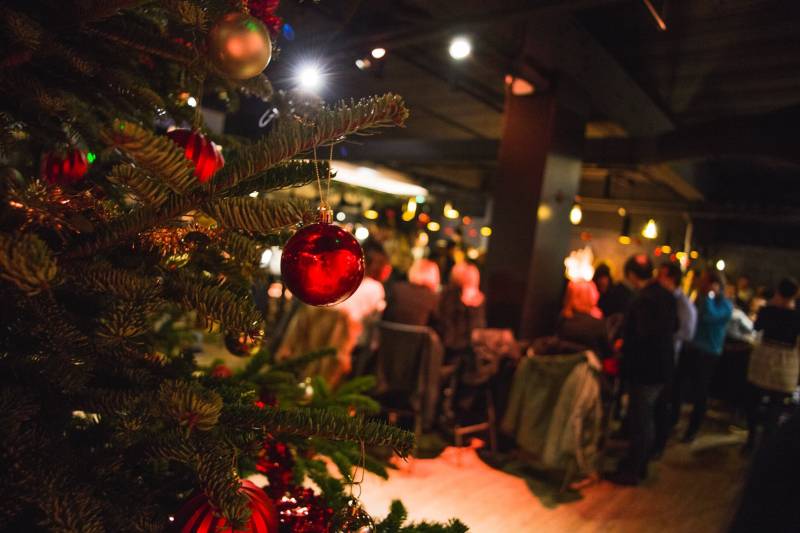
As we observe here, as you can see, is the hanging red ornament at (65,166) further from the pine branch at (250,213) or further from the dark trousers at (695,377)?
the dark trousers at (695,377)

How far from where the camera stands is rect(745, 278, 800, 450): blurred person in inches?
181

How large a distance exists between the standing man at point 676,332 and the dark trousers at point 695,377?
13 cm

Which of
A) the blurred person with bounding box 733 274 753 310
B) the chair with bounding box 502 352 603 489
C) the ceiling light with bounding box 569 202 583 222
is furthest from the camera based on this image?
the blurred person with bounding box 733 274 753 310

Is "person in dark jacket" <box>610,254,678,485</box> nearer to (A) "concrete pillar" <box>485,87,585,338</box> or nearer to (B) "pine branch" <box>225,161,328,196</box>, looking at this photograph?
(A) "concrete pillar" <box>485,87,585,338</box>

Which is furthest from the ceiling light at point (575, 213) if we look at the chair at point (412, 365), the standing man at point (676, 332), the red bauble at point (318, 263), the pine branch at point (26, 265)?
the pine branch at point (26, 265)

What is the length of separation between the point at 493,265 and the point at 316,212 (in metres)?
4.39

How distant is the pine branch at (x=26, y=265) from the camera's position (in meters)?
0.48

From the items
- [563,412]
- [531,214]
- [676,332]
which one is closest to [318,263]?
[563,412]

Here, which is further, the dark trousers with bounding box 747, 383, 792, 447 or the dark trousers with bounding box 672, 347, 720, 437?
the dark trousers with bounding box 672, 347, 720, 437

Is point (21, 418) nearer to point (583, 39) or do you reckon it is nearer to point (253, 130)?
point (253, 130)

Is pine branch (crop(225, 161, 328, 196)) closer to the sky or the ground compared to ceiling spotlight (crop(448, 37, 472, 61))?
closer to the ground

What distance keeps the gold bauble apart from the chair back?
125 inches

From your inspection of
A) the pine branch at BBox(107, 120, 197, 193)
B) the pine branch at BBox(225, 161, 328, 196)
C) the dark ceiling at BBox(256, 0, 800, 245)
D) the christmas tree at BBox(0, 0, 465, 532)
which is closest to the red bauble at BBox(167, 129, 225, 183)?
the christmas tree at BBox(0, 0, 465, 532)

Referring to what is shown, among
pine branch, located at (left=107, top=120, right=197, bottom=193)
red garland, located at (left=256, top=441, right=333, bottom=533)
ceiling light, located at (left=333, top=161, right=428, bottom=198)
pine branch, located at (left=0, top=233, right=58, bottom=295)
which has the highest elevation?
ceiling light, located at (left=333, top=161, right=428, bottom=198)
